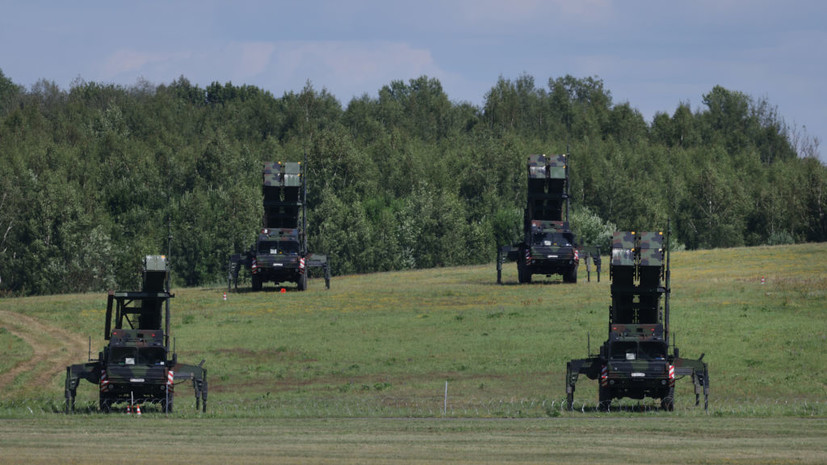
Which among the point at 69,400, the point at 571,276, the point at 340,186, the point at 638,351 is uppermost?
the point at 340,186

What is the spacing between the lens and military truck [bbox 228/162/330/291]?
71.2 metres

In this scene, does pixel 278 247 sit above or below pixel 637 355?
above

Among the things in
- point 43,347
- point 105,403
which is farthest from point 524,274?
point 105,403

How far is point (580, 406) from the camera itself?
38.3m

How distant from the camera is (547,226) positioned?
6994cm

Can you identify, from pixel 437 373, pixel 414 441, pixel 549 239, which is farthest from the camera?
pixel 549 239

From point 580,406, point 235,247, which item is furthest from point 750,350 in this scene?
point 235,247

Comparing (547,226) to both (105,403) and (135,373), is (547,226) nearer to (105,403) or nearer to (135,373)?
(135,373)

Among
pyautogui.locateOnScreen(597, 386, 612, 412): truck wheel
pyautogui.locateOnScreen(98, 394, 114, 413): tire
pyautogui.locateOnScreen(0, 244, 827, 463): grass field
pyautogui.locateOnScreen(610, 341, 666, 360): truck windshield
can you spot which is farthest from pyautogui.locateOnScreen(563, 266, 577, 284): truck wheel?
pyautogui.locateOnScreen(98, 394, 114, 413): tire

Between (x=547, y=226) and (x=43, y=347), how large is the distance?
29005mm

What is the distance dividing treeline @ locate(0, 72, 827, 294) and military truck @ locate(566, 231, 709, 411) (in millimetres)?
56178

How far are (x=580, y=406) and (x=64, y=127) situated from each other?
414 ft

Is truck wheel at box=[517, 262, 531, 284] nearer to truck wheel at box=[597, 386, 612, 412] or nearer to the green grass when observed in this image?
the green grass

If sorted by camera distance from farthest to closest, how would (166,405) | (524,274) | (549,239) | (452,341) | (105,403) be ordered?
(524,274) → (549,239) → (452,341) → (105,403) → (166,405)
